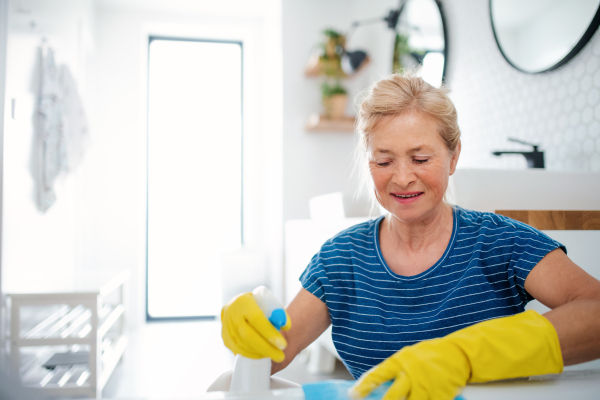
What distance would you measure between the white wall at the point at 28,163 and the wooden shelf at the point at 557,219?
1915 mm

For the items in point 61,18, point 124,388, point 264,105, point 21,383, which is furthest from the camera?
point 264,105

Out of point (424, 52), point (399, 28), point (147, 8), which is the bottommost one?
point (424, 52)

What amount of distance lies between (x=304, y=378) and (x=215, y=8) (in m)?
2.88

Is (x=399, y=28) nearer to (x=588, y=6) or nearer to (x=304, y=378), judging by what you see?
(x=588, y=6)

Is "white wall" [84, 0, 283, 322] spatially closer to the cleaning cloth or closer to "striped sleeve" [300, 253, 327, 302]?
"striped sleeve" [300, 253, 327, 302]

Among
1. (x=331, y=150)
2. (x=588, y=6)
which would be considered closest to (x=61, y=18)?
(x=331, y=150)

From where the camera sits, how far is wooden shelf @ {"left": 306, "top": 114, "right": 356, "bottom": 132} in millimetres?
2895

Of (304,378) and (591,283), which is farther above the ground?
(591,283)

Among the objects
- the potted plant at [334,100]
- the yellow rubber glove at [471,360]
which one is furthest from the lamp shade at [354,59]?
the yellow rubber glove at [471,360]

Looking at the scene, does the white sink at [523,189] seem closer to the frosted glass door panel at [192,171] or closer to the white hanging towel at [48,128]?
the white hanging towel at [48,128]

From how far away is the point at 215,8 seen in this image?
3447 mm

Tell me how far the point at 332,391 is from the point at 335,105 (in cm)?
265

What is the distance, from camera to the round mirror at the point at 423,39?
2152 millimetres

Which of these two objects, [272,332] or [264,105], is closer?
[272,332]
